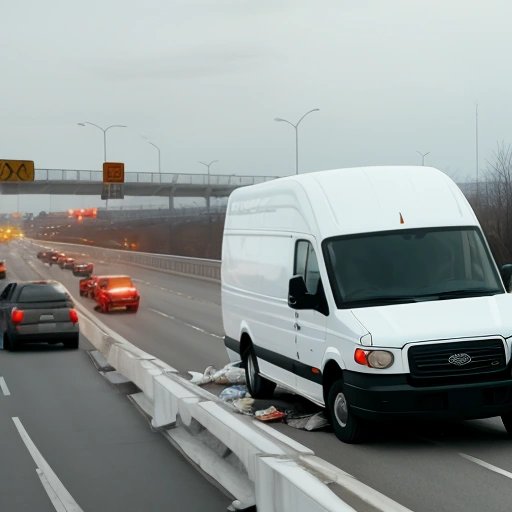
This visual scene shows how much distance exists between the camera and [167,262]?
68875 millimetres

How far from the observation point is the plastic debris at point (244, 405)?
12.8 metres

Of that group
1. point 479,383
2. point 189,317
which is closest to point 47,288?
point 189,317

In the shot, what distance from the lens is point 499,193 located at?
135ft

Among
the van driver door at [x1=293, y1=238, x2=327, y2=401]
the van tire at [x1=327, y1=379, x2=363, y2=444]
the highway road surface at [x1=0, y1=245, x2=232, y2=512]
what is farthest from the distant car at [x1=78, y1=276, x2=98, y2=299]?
the van tire at [x1=327, y1=379, x2=363, y2=444]

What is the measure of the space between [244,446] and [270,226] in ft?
19.0

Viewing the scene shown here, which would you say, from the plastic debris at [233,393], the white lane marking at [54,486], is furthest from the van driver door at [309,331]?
the white lane marking at [54,486]

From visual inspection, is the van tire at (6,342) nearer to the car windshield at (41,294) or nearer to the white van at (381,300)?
the car windshield at (41,294)

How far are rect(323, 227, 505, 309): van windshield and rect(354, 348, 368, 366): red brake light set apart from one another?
781 mm

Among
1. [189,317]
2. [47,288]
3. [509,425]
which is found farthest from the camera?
[189,317]

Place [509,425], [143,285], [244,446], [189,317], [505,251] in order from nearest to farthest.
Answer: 1. [244,446]
2. [509,425]
3. [189,317]
4. [505,251]
5. [143,285]

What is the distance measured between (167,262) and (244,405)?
55.8 metres

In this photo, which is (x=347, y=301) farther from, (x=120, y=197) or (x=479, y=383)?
(x=120, y=197)

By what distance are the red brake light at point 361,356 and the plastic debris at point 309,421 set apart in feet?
6.12

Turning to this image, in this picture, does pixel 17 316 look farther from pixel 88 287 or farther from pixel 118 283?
pixel 88 287
